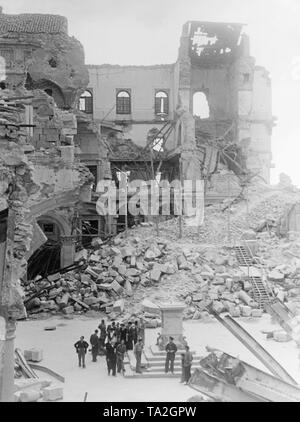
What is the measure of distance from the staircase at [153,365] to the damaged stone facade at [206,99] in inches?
834

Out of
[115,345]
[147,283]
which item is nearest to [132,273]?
[147,283]

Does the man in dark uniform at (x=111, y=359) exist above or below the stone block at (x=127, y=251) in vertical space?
below

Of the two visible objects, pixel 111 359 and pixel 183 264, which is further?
pixel 183 264

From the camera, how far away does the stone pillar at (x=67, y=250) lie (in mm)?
24312

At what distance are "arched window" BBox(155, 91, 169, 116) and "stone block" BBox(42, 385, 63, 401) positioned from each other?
2895 cm

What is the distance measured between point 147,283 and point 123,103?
Result: 65.6ft

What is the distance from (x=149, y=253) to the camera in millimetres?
22172

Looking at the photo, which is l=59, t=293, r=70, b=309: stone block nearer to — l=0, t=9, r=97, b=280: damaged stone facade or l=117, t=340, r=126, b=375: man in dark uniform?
l=0, t=9, r=97, b=280: damaged stone facade

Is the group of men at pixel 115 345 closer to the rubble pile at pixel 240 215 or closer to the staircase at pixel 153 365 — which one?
the staircase at pixel 153 365

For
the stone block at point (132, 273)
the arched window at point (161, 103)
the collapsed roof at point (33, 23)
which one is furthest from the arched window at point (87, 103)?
the stone block at point (132, 273)

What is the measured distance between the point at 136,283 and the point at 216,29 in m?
20.1

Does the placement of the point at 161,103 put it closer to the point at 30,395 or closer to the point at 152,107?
the point at 152,107

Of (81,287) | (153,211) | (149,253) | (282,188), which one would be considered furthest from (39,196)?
(282,188)

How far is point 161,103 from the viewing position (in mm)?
38281
